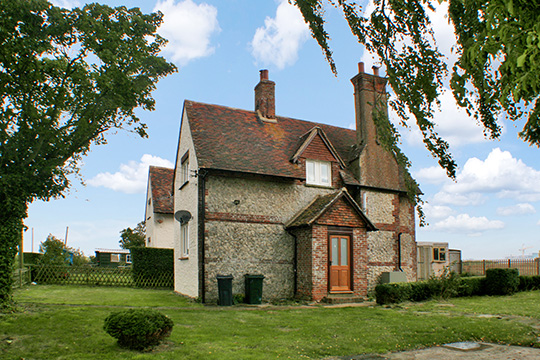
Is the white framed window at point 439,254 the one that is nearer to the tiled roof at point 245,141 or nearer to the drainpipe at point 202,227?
the tiled roof at point 245,141

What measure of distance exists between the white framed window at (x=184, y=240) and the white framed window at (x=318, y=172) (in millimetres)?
5976

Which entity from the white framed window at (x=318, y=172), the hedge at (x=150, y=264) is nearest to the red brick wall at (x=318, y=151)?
the white framed window at (x=318, y=172)

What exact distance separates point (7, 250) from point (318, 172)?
1270 centimetres

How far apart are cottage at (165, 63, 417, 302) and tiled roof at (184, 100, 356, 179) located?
5 centimetres

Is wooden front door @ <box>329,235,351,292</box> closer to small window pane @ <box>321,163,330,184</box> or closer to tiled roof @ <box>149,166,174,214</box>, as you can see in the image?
small window pane @ <box>321,163,330,184</box>

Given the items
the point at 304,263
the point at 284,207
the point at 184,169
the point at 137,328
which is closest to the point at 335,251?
the point at 304,263

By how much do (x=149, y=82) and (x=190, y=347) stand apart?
57.7ft

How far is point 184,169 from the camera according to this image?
20703mm

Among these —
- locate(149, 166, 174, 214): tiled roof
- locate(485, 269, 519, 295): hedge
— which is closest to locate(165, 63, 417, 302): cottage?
locate(485, 269, 519, 295): hedge

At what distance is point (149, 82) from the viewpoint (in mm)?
22922

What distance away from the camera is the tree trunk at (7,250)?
11.5 meters

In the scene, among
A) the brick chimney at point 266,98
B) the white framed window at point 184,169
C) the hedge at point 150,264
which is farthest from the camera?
the hedge at point 150,264

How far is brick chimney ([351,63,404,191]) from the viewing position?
2062 cm

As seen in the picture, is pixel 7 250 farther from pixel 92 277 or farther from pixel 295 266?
pixel 92 277
